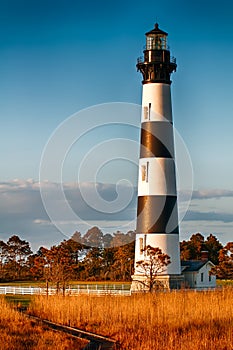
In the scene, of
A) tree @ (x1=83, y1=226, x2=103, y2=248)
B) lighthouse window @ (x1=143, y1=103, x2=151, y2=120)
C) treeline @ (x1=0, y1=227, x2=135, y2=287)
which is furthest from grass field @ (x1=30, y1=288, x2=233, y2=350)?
tree @ (x1=83, y1=226, x2=103, y2=248)

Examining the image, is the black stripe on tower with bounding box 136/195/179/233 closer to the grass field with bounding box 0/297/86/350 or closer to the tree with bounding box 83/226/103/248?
the grass field with bounding box 0/297/86/350

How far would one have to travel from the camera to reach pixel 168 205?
33.8 meters

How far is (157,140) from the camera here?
34.5 metres

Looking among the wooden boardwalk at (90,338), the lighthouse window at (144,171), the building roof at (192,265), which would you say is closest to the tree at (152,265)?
the lighthouse window at (144,171)

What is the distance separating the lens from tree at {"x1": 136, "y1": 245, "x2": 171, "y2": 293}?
1298 inches

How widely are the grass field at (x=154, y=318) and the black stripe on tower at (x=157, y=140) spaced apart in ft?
38.6

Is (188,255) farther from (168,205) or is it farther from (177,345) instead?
(177,345)

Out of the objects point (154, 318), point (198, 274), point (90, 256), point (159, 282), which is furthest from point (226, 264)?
point (90, 256)

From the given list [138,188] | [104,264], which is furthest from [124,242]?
[138,188]

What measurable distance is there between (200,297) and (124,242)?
3971cm

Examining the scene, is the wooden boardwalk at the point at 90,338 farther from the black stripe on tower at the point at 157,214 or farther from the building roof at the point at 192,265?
the building roof at the point at 192,265

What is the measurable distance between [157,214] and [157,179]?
5.74 ft

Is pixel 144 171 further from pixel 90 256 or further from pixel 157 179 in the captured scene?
pixel 90 256

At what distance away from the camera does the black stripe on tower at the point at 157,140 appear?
113ft
